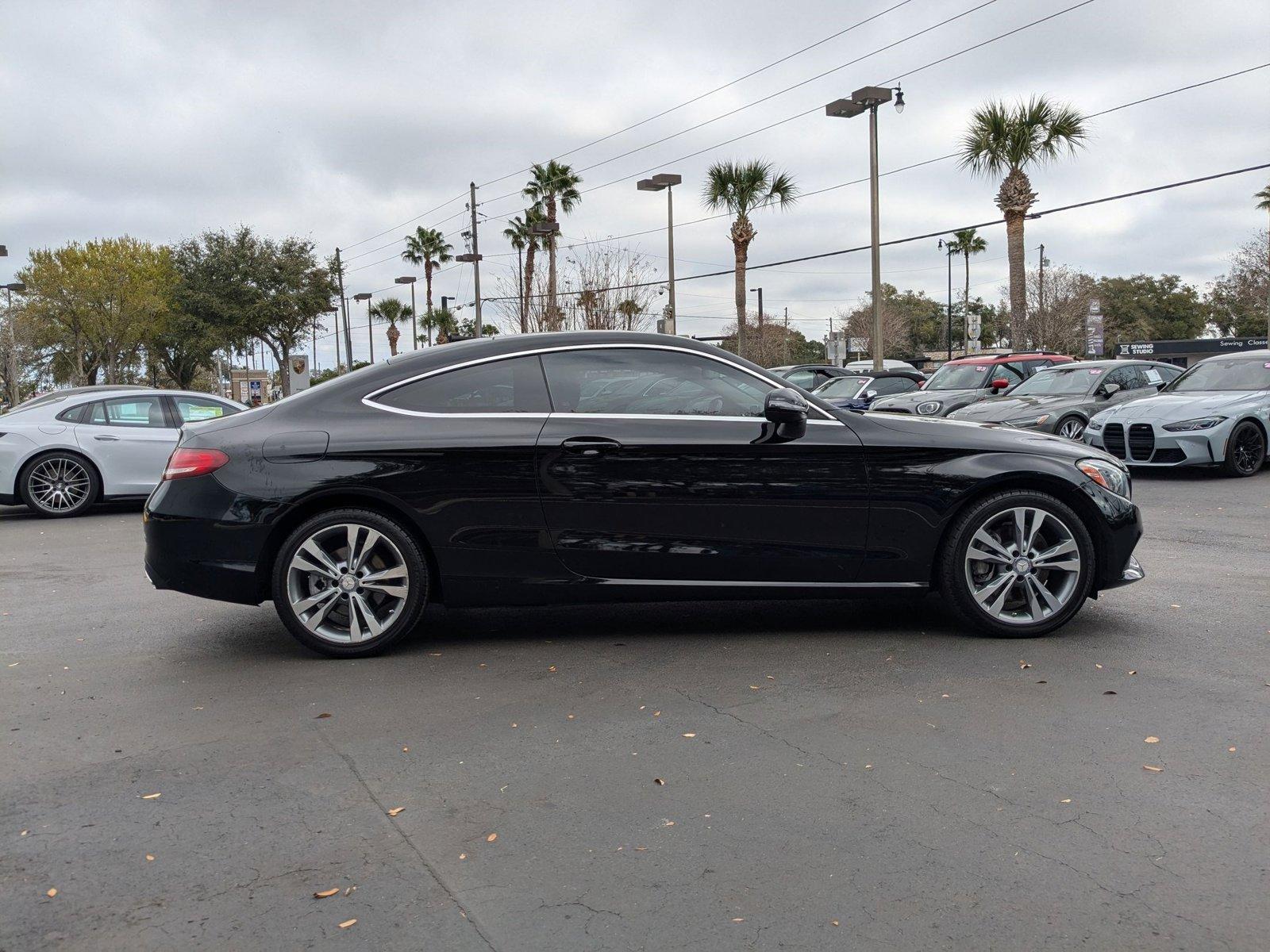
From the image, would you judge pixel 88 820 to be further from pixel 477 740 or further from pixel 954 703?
pixel 954 703

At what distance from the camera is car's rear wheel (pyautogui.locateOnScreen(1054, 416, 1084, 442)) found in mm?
14836

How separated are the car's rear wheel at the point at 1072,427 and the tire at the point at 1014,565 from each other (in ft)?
32.3

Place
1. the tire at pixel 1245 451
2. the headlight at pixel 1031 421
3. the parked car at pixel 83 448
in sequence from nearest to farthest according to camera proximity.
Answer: the parked car at pixel 83 448, the tire at pixel 1245 451, the headlight at pixel 1031 421

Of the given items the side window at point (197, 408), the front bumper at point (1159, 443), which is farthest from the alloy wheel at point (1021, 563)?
the side window at point (197, 408)

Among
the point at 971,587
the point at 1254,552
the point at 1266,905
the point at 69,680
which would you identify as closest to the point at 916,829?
the point at 1266,905

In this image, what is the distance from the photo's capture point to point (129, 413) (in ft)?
41.4

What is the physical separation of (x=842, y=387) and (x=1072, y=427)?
25.0 feet

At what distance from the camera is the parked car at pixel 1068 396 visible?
48.6 ft

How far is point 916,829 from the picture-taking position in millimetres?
3328

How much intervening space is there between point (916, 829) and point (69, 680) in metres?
3.94

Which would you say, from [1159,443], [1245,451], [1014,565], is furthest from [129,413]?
[1245,451]

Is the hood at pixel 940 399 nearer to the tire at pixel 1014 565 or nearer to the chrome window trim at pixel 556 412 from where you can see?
the tire at pixel 1014 565

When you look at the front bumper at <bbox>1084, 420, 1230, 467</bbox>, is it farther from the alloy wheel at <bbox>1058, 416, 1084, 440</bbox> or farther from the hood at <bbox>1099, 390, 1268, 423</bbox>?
→ the alloy wheel at <bbox>1058, 416, 1084, 440</bbox>

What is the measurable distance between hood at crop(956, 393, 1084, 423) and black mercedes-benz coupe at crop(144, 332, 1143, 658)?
935cm
